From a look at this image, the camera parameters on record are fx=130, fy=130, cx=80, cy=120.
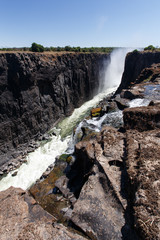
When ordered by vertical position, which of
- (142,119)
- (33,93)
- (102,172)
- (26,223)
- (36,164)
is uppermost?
(142,119)

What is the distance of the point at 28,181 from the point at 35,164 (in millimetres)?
3039

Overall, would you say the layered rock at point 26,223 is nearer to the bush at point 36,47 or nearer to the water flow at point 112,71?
the bush at point 36,47

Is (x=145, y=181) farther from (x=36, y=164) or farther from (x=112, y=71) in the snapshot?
(x=112, y=71)

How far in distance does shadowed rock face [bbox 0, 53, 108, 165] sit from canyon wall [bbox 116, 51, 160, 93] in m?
15.3

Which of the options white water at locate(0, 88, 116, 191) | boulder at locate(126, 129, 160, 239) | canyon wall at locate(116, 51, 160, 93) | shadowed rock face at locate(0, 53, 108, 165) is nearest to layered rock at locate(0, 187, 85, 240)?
boulder at locate(126, 129, 160, 239)

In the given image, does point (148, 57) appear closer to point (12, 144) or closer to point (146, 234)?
point (12, 144)

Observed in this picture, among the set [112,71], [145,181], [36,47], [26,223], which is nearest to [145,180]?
[145,181]

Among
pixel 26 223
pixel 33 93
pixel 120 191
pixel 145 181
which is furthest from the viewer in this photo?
pixel 33 93

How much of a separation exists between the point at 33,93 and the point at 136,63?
33787mm

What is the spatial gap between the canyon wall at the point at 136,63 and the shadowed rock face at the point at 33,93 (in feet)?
50.3

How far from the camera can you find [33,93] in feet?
87.9

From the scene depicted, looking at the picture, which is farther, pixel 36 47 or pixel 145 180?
pixel 36 47

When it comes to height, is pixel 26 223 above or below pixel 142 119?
below

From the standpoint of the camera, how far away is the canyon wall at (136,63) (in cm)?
3714
